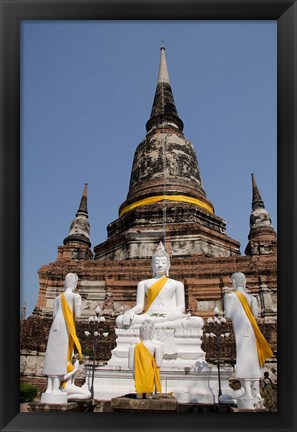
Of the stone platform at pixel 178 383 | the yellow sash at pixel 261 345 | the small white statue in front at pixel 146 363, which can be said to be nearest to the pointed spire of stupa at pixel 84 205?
the stone platform at pixel 178 383

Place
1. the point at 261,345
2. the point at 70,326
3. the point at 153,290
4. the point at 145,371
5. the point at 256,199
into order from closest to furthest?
1. the point at 145,371
2. the point at 261,345
3. the point at 70,326
4. the point at 153,290
5. the point at 256,199

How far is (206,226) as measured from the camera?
55.8 ft

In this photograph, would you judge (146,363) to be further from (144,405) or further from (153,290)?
(153,290)

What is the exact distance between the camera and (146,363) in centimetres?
498

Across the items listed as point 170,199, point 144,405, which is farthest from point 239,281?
point 170,199

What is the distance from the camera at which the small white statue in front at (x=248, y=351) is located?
4.91 meters

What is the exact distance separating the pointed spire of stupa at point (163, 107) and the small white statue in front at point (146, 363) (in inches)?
665

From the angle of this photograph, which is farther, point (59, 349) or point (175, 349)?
point (175, 349)

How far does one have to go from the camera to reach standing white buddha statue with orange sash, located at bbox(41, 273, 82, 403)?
5.06 meters

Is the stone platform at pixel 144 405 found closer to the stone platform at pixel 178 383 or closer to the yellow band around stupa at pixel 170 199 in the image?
the stone platform at pixel 178 383

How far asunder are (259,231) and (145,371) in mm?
13567
